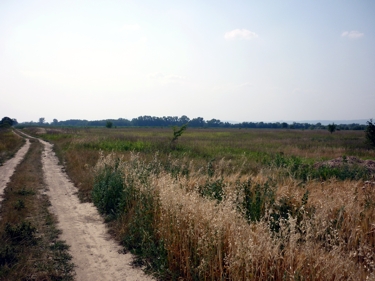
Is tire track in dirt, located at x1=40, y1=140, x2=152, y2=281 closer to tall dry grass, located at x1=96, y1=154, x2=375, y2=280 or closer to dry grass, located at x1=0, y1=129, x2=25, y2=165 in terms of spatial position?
tall dry grass, located at x1=96, y1=154, x2=375, y2=280

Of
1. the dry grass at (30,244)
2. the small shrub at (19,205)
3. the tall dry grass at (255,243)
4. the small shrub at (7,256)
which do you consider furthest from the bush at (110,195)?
the small shrub at (7,256)

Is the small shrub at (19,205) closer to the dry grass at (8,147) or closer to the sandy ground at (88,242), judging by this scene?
the sandy ground at (88,242)

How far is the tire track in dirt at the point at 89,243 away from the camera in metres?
4.77

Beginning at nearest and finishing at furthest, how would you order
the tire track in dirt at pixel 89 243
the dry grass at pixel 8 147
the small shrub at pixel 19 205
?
the tire track in dirt at pixel 89 243, the small shrub at pixel 19 205, the dry grass at pixel 8 147

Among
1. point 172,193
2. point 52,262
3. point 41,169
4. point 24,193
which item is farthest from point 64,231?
point 41,169

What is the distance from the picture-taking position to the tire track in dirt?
15.7ft

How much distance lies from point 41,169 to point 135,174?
32.4ft

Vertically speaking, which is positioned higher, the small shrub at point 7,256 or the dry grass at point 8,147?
the dry grass at point 8,147

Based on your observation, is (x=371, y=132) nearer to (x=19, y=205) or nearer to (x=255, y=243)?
(x=255, y=243)

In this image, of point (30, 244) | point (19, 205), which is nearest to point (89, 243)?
point (30, 244)

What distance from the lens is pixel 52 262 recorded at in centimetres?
500

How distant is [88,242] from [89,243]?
66 mm

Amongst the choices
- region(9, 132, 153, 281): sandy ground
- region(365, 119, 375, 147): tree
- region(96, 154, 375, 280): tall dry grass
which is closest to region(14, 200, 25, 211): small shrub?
region(9, 132, 153, 281): sandy ground

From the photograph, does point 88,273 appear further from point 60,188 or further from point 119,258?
point 60,188
